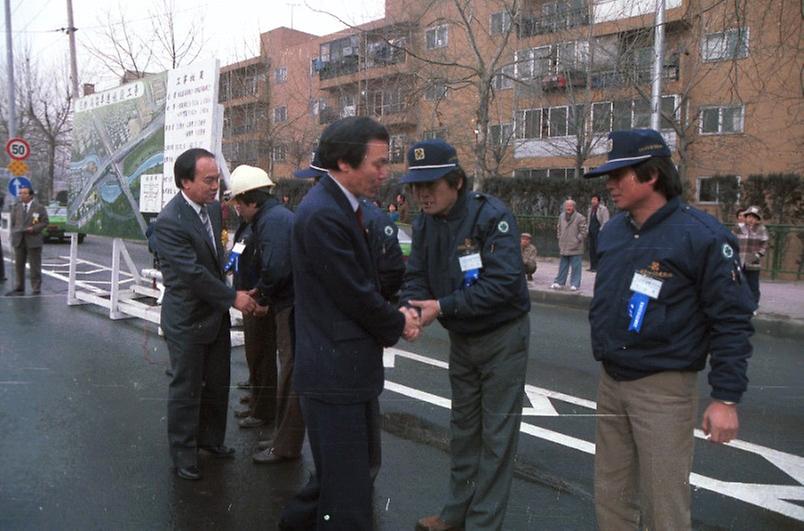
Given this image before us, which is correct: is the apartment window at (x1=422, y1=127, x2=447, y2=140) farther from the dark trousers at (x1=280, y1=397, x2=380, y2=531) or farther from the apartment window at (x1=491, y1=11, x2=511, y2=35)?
the dark trousers at (x1=280, y1=397, x2=380, y2=531)

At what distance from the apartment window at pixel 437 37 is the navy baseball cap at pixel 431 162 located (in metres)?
14.5

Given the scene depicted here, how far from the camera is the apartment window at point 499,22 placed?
15736mm

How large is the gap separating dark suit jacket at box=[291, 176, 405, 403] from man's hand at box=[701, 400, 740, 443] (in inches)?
46.6

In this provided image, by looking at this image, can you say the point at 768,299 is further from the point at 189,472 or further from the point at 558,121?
the point at 558,121

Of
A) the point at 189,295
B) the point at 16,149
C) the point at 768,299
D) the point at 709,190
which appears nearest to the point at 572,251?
the point at 768,299

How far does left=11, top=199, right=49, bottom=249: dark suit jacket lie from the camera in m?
11.2

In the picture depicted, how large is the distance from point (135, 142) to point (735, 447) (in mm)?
7354

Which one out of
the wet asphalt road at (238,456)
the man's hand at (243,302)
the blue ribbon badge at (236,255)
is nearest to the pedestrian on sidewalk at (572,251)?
the wet asphalt road at (238,456)

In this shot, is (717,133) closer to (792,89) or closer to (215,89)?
(792,89)

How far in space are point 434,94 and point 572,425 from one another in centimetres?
1255

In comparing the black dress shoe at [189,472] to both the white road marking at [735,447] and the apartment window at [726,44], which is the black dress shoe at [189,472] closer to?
the white road marking at [735,447]

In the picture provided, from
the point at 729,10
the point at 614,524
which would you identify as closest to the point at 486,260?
the point at 614,524

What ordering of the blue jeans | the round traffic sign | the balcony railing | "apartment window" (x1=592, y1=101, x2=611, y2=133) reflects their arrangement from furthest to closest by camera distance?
"apartment window" (x1=592, y1=101, x2=611, y2=133) → the round traffic sign → the balcony railing → the blue jeans

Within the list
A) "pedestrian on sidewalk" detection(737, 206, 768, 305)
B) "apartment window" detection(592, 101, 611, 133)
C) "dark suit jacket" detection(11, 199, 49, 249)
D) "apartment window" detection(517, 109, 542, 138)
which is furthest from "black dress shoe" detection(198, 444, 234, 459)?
"apartment window" detection(517, 109, 542, 138)
